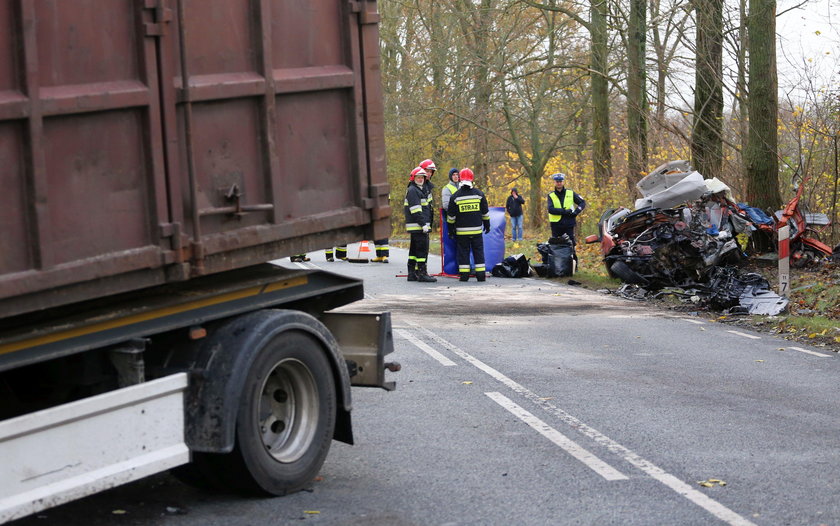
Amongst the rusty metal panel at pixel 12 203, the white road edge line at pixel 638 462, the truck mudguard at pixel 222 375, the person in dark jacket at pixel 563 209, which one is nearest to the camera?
the rusty metal panel at pixel 12 203

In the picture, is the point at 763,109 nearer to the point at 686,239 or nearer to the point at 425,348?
the point at 686,239

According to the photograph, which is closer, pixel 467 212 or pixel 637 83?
pixel 467 212

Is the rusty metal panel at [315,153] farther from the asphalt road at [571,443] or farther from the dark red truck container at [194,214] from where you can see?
the asphalt road at [571,443]

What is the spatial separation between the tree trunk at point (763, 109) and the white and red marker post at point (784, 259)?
5297 millimetres

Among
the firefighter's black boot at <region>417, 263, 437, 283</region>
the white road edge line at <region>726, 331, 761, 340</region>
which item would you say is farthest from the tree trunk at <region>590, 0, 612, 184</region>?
the white road edge line at <region>726, 331, 761, 340</region>

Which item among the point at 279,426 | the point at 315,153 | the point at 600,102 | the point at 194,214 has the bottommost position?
the point at 279,426

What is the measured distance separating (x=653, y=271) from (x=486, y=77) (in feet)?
56.8

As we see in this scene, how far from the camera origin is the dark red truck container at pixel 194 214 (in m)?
4.45

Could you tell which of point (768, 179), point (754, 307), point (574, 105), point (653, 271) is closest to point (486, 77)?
point (574, 105)

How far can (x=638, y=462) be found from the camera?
6.34 m

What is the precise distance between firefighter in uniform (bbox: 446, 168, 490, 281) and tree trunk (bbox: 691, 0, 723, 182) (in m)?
5.39

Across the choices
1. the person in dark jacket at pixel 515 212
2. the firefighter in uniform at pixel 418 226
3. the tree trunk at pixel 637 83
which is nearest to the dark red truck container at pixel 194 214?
the firefighter in uniform at pixel 418 226

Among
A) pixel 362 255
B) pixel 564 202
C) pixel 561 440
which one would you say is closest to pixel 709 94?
pixel 564 202

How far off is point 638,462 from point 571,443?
58 cm
